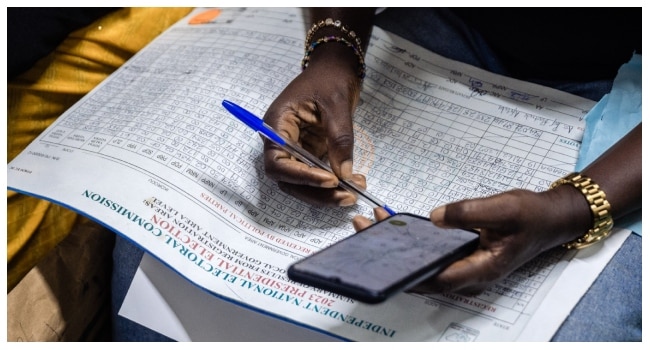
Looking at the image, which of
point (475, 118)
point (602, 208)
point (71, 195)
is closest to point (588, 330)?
point (602, 208)

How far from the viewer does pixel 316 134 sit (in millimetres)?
721

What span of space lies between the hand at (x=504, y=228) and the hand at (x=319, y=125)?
5.5 inches

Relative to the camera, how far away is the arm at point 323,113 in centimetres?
65

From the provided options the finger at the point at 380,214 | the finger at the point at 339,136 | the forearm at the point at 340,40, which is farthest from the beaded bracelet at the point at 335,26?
the finger at the point at 380,214

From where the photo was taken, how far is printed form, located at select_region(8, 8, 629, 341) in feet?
1.88

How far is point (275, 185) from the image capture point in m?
0.70

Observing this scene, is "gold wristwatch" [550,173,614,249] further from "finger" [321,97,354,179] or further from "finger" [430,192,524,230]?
"finger" [321,97,354,179]

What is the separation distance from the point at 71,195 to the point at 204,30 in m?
0.33

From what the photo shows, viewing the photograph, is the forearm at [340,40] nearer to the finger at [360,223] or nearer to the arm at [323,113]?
the arm at [323,113]

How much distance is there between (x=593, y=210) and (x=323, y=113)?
270 millimetres

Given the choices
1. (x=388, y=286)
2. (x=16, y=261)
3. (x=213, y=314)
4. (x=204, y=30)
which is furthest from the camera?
(x=204, y=30)

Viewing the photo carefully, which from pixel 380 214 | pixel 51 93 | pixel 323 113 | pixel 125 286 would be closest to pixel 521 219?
pixel 380 214

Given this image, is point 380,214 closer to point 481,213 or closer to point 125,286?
point 481,213

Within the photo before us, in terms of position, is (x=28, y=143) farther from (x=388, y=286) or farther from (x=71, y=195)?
(x=388, y=286)
